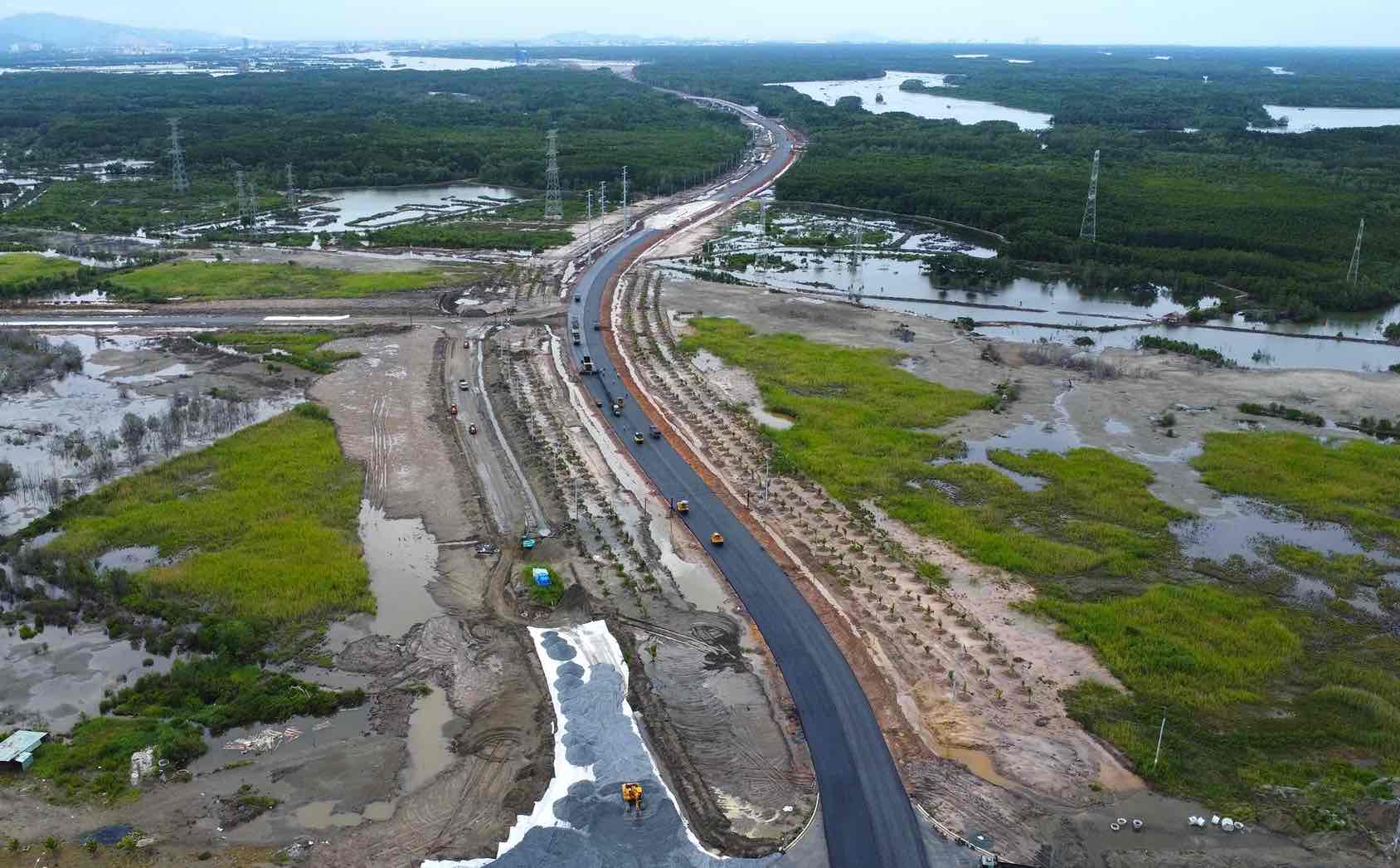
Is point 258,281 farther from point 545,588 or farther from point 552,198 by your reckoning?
point 545,588

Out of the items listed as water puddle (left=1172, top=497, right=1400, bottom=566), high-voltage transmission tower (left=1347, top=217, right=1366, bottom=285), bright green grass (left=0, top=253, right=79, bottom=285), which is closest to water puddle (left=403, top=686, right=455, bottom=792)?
water puddle (left=1172, top=497, right=1400, bottom=566)

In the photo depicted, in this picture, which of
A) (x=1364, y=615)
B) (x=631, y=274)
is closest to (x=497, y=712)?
(x=1364, y=615)

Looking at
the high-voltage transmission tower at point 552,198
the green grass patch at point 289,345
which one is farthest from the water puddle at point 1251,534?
the high-voltage transmission tower at point 552,198

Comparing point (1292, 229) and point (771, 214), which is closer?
point (1292, 229)

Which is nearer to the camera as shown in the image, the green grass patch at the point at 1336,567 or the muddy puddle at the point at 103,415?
the green grass patch at the point at 1336,567

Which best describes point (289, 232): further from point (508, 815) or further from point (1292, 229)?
point (1292, 229)

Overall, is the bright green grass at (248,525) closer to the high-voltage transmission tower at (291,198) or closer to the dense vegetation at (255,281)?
the dense vegetation at (255,281)
